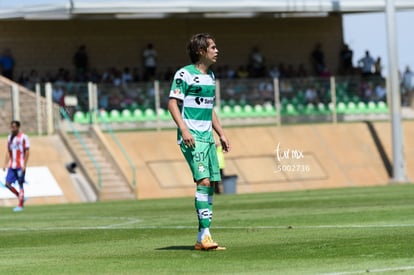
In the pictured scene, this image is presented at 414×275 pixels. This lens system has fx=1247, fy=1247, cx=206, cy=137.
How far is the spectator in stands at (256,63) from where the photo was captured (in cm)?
4925

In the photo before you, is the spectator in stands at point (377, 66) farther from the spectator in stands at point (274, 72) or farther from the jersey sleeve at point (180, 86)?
the jersey sleeve at point (180, 86)

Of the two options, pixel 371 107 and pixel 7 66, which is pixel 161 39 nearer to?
pixel 7 66

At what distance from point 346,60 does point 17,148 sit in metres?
25.6

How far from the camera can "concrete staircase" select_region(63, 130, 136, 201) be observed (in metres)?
38.1

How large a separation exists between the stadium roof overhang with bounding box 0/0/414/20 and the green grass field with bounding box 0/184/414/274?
75.8ft

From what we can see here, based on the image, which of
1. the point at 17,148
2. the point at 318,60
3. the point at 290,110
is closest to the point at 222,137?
the point at 17,148

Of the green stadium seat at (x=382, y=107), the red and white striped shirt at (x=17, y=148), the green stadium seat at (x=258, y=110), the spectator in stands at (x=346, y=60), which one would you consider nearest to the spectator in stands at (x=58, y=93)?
the green stadium seat at (x=258, y=110)

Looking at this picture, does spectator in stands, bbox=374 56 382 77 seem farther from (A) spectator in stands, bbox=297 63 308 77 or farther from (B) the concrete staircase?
(B) the concrete staircase

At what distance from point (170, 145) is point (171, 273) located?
100 feet

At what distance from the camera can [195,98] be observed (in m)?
13.1

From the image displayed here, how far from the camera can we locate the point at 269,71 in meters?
49.5

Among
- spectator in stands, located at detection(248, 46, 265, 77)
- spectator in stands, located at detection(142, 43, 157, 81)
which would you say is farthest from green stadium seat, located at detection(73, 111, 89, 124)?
spectator in stands, located at detection(248, 46, 265, 77)

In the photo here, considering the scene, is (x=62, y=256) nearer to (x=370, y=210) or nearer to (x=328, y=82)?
(x=370, y=210)

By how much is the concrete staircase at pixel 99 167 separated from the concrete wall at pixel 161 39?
298 inches
